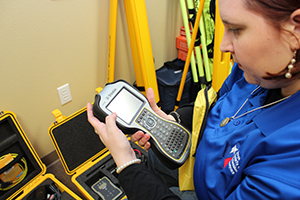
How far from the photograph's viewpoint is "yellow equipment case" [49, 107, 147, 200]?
101 centimetres

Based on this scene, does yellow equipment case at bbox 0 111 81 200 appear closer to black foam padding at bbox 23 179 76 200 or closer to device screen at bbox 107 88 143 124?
black foam padding at bbox 23 179 76 200

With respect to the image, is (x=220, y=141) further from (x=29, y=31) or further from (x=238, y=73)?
(x=29, y=31)

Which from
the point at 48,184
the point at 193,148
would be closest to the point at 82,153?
the point at 48,184

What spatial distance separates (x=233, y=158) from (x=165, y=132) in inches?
11.1

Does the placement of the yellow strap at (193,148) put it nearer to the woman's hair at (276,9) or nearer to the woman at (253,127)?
the woman at (253,127)

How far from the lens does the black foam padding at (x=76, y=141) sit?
1.02 metres

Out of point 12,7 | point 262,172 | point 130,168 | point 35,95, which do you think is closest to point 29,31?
point 12,7

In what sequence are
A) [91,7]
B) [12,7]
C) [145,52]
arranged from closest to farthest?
1. [12,7]
2. [91,7]
3. [145,52]

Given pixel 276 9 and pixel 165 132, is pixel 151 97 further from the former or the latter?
pixel 276 9

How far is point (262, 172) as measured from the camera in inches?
16.2

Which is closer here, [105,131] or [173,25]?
[105,131]

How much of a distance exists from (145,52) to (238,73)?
0.65 meters

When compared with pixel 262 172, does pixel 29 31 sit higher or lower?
higher

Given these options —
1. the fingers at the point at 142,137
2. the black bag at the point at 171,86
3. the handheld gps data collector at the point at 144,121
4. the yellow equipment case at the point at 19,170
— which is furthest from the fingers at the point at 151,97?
the black bag at the point at 171,86
